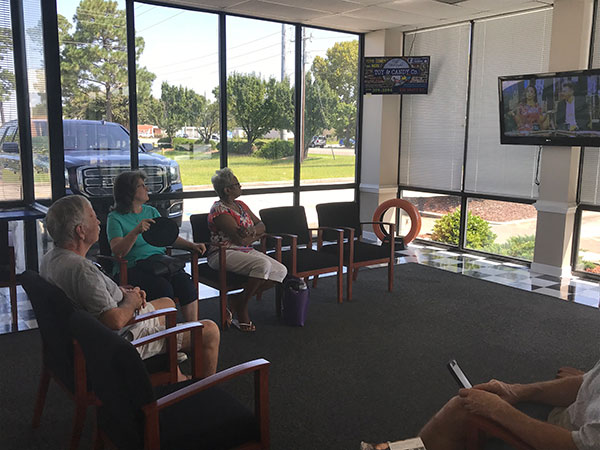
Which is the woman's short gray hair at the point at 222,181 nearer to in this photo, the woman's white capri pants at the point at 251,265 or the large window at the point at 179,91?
the woman's white capri pants at the point at 251,265

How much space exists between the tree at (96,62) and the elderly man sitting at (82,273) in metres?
3.48

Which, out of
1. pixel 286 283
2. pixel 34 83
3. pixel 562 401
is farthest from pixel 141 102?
pixel 562 401

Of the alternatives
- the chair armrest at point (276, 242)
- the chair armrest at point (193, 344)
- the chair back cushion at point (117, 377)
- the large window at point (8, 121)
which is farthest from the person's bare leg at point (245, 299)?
the large window at point (8, 121)

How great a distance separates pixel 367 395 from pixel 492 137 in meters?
4.47

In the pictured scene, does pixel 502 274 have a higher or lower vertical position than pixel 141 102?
lower

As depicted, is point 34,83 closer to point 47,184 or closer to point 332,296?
point 47,184

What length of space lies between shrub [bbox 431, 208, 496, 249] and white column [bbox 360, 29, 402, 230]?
2.75 feet

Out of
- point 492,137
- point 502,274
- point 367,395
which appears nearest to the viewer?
point 367,395

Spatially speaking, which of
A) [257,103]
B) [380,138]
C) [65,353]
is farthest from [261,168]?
[65,353]

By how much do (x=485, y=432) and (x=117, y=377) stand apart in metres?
1.20

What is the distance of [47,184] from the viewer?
16.6 feet

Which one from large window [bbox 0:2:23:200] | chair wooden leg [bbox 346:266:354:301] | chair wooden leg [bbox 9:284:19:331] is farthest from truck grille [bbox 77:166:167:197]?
chair wooden leg [bbox 346:266:354:301]

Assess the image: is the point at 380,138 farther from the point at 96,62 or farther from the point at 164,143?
the point at 96,62

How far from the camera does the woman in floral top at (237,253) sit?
4082 millimetres
